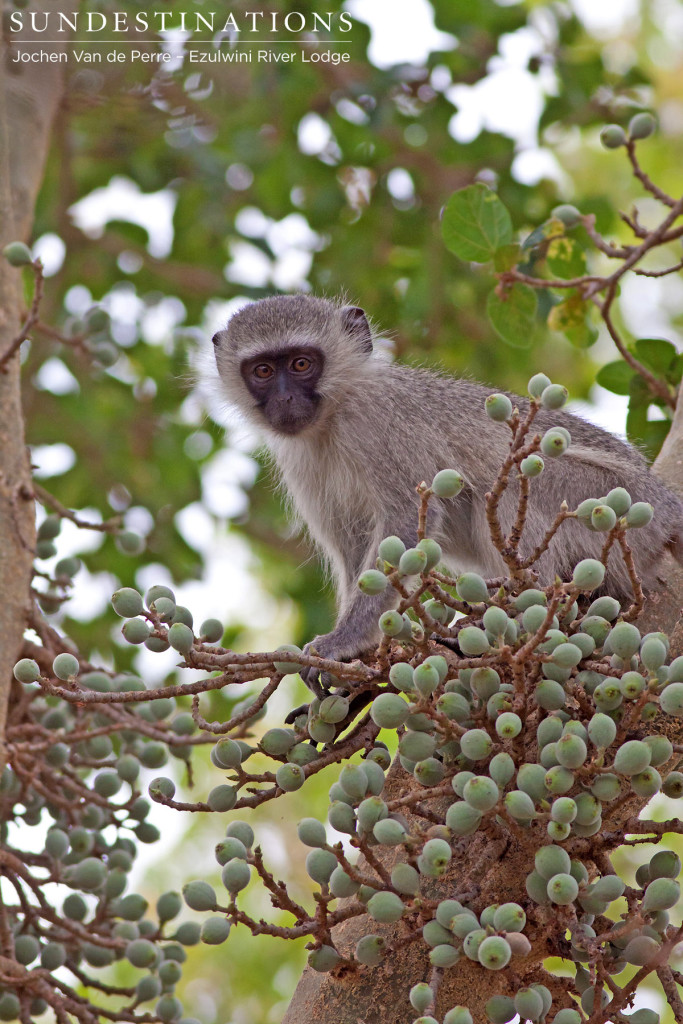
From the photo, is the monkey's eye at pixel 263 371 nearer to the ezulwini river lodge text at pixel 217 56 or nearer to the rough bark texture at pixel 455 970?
the ezulwini river lodge text at pixel 217 56

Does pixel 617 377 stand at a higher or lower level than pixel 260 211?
lower

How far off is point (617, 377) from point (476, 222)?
0.66 meters

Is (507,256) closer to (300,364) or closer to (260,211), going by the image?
(300,364)

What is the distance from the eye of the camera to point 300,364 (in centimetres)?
426

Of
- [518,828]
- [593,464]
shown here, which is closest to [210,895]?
[518,828]

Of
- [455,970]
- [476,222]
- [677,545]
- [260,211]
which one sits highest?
[260,211]

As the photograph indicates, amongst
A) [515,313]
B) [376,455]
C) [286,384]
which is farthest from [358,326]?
[515,313]

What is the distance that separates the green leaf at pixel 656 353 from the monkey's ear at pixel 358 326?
1231 mm

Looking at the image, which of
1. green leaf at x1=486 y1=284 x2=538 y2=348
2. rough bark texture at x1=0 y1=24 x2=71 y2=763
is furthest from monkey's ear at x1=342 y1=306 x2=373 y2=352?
rough bark texture at x1=0 y1=24 x2=71 y2=763

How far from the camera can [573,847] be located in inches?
77.2

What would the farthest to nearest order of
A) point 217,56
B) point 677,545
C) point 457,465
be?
1. point 217,56
2. point 457,465
3. point 677,545

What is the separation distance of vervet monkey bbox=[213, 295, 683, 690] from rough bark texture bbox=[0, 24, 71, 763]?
751 millimetres

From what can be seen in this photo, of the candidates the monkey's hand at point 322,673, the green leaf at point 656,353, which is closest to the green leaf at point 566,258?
the green leaf at point 656,353

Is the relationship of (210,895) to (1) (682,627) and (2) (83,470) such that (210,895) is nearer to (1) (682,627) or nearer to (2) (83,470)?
(1) (682,627)
